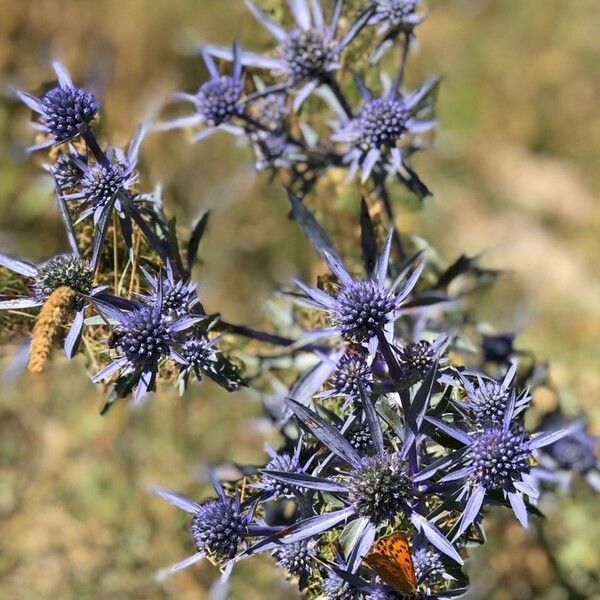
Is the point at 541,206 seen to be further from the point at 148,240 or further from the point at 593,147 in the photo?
the point at 148,240

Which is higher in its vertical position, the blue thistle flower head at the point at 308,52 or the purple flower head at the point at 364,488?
the blue thistle flower head at the point at 308,52

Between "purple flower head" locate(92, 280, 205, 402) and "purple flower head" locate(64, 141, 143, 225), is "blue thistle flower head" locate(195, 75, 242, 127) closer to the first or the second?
"purple flower head" locate(64, 141, 143, 225)

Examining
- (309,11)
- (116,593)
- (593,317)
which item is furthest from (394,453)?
(593,317)

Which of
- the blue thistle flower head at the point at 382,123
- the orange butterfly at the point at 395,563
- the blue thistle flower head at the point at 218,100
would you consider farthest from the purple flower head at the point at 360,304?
the blue thistle flower head at the point at 218,100

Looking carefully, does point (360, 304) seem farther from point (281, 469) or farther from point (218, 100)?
point (218, 100)

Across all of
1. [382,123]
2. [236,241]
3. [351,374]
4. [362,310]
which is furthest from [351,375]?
[236,241]

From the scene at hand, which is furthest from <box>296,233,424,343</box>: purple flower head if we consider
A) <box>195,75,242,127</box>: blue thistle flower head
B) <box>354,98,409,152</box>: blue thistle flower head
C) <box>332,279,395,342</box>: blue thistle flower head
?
<box>195,75,242,127</box>: blue thistle flower head

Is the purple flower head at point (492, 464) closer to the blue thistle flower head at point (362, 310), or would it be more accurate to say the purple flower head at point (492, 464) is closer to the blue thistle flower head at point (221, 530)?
the blue thistle flower head at point (362, 310)
